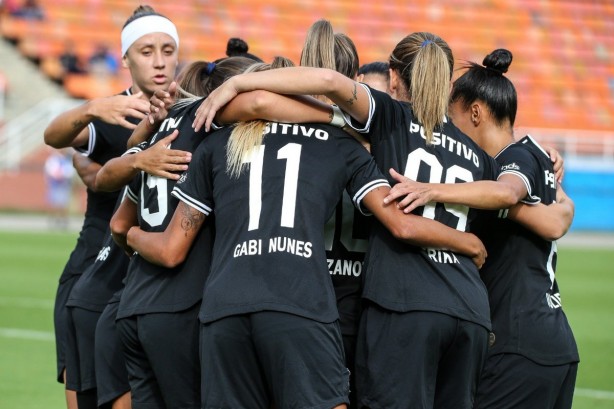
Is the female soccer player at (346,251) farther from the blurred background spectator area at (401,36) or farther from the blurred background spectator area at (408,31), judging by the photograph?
the blurred background spectator area at (408,31)

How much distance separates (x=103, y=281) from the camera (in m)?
4.47

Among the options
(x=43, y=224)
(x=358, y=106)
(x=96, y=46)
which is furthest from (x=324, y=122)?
(x=96, y=46)

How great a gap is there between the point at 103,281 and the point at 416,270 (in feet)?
5.44

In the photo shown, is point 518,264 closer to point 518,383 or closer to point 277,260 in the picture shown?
point 518,383

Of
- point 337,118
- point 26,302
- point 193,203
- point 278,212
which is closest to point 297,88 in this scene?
point 337,118

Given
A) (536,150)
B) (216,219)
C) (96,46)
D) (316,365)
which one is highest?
(96,46)

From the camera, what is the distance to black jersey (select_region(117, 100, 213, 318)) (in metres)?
3.56

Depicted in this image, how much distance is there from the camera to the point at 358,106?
3.43 metres

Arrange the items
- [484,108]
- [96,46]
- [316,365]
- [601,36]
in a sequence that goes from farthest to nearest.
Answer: [601,36]
[96,46]
[484,108]
[316,365]

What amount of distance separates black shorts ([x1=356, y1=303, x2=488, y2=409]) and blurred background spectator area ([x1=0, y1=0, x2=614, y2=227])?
2120cm

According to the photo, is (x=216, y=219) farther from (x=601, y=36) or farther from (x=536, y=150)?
(x=601, y=36)

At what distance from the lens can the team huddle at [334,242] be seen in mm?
3270

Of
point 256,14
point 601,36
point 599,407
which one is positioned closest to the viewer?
point 599,407

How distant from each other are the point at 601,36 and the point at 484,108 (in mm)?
27067
